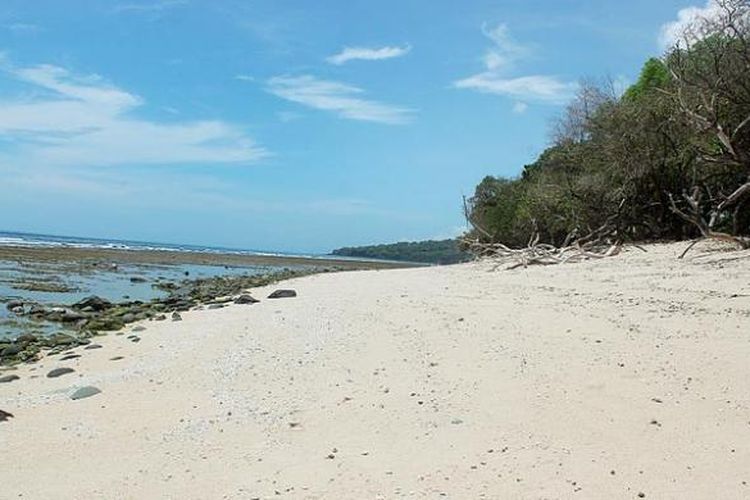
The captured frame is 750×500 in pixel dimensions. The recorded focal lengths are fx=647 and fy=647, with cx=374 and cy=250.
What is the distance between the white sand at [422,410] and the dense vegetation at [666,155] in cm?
829

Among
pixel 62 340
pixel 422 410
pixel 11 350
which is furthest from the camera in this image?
pixel 62 340

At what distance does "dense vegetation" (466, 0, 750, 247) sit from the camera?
1686 centimetres

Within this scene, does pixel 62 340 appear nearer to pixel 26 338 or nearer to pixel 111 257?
pixel 26 338

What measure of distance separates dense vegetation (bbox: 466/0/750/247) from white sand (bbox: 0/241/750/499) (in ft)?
27.2

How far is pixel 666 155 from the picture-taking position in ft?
80.0

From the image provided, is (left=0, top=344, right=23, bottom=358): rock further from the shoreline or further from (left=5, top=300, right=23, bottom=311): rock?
the shoreline

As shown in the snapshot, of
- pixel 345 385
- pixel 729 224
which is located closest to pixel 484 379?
pixel 345 385

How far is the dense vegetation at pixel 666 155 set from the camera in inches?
664

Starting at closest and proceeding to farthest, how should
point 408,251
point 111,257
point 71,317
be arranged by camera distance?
point 71,317
point 111,257
point 408,251

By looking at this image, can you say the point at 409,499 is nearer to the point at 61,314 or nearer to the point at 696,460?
the point at 696,460

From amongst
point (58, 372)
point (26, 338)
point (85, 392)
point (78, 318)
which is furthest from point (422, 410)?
point (78, 318)

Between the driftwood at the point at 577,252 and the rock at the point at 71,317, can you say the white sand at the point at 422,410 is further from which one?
the driftwood at the point at 577,252

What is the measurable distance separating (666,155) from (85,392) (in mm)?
22745

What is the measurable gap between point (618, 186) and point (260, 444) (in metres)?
23.6
